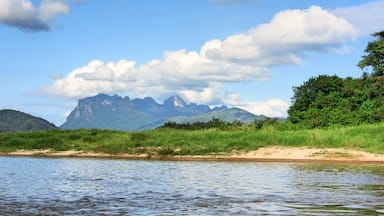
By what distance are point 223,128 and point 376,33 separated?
2222cm

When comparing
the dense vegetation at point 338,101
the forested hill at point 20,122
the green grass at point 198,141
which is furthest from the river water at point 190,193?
the forested hill at point 20,122

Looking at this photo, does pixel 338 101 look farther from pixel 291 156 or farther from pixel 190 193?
pixel 190 193

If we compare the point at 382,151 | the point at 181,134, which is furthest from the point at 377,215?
the point at 181,134

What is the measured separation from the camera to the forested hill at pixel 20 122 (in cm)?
14114

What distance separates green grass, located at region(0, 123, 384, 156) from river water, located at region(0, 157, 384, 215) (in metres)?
14.8

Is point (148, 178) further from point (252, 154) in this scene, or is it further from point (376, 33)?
point (376, 33)

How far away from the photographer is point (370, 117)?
5325 centimetres

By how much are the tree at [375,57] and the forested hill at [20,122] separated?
9529cm

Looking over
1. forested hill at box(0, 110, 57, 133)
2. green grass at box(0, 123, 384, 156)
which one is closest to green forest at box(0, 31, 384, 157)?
green grass at box(0, 123, 384, 156)

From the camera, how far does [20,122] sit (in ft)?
493

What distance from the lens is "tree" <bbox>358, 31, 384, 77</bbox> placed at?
60562 mm

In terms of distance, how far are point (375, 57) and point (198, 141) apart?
27.1 metres

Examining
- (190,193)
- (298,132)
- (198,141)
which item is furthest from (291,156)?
(190,193)

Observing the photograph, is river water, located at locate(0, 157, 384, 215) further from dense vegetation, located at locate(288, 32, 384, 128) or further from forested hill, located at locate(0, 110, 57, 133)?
forested hill, located at locate(0, 110, 57, 133)
